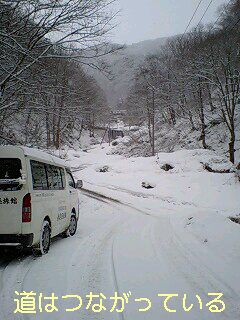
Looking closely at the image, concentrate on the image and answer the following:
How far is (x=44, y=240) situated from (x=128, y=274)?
8.30 ft

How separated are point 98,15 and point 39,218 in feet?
17.4

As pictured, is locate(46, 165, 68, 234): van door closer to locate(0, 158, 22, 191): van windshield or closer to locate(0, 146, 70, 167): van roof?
locate(0, 146, 70, 167): van roof

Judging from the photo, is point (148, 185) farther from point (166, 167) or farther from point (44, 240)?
point (44, 240)

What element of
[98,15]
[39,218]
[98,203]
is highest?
[98,15]

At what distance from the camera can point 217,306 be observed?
14.1ft

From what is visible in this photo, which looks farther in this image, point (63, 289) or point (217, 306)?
point (63, 289)

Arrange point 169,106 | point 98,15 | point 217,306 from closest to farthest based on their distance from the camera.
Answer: point 217,306
point 98,15
point 169,106

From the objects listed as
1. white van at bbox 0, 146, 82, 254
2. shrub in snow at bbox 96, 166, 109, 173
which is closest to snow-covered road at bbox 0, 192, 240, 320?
white van at bbox 0, 146, 82, 254

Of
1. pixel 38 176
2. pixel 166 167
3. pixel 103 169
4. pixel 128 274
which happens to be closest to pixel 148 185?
pixel 166 167

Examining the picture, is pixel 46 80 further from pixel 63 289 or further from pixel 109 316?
pixel 109 316

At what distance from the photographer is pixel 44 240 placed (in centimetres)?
729

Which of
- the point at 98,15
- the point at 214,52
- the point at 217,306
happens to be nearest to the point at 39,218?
the point at 217,306

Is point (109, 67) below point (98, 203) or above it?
above

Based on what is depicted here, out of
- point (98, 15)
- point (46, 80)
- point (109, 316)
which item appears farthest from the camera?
point (46, 80)
